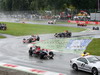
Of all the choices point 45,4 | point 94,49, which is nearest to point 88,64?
point 94,49

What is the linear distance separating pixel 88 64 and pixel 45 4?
9545 centimetres

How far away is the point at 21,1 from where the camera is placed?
426 ft

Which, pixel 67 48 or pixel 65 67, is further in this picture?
pixel 67 48

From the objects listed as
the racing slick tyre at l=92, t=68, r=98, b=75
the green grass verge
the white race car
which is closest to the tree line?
the green grass verge

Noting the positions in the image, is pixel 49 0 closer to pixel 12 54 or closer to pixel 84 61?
pixel 12 54

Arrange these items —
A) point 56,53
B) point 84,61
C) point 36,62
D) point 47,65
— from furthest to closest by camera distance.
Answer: point 56,53, point 36,62, point 47,65, point 84,61

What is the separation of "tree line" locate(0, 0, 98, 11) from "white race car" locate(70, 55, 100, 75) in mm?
84075

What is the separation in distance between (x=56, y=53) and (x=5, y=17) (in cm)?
9348

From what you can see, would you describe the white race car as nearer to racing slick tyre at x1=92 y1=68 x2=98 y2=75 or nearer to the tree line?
racing slick tyre at x1=92 y1=68 x2=98 y2=75

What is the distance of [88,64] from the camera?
60.4 feet

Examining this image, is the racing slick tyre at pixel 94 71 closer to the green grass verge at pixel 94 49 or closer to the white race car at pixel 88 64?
the white race car at pixel 88 64

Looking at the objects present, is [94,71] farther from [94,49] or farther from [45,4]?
[45,4]

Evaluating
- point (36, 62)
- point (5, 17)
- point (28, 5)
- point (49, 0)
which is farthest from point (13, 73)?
point (28, 5)

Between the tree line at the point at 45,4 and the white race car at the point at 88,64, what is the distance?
8407 cm
